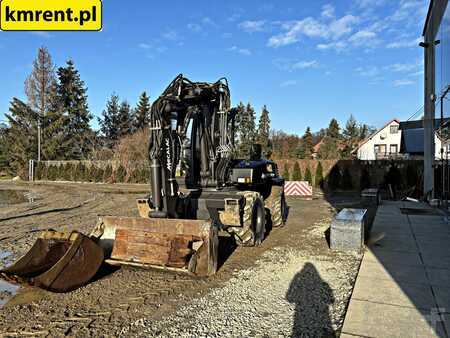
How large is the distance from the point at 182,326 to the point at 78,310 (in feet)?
4.35

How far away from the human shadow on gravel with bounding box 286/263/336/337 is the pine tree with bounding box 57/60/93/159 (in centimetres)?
3912

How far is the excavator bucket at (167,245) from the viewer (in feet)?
15.5

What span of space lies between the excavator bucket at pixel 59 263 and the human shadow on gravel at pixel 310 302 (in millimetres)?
2733

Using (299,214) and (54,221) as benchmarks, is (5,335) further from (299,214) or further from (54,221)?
(299,214)

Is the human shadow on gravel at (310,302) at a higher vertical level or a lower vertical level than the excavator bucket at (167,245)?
lower

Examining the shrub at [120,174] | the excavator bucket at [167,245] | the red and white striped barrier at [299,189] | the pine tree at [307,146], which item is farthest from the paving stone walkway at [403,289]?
the pine tree at [307,146]

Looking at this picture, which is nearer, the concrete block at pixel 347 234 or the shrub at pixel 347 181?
the concrete block at pixel 347 234

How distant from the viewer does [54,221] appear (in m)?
9.68

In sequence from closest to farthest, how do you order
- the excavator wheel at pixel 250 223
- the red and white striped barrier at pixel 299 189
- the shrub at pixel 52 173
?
the excavator wheel at pixel 250 223 → the red and white striped barrier at pixel 299 189 → the shrub at pixel 52 173

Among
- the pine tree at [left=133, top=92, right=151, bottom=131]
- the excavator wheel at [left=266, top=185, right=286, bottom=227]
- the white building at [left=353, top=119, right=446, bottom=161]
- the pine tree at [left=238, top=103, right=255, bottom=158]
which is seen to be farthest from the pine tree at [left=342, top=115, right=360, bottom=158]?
the excavator wheel at [left=266, top=185, right=286, bottom=227]

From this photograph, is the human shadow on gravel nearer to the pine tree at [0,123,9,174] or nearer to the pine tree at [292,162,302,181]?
the pine tree at [292,162,302,181]

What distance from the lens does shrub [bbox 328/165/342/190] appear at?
72.5 feet

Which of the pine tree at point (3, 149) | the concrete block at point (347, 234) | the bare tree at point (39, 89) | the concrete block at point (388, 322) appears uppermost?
the bare tree at point (39, 89)

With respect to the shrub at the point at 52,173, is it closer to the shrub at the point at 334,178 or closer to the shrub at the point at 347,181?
the shrub at the point at 334,178
